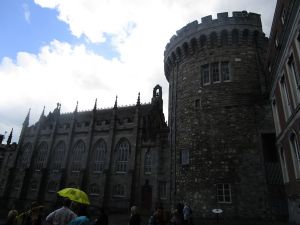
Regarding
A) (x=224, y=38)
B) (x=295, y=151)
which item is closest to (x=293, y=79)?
(x=295, y=151)

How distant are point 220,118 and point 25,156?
4041 cm

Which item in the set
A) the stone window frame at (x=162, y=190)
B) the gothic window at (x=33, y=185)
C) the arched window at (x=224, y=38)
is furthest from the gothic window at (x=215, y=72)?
the gothic window at (x=33, y=185)

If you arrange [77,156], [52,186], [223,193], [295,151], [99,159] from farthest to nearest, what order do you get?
1. [52,186]
2. [77,156]
3. [99,159]
4. [223,193]
5. [295,151]

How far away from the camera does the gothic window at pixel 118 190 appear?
30756 mm

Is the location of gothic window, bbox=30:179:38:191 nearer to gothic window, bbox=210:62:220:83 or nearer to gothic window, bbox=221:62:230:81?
gothic window, bbox=210:62:220:83

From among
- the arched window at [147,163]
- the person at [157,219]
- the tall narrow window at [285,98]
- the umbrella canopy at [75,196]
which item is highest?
the tall narrow window at [285,98]

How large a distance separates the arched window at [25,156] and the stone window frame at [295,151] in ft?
141

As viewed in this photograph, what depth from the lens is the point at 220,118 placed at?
1648 centimetres

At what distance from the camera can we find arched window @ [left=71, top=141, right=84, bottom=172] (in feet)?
123

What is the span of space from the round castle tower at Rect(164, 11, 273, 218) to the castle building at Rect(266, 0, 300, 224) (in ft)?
4.84

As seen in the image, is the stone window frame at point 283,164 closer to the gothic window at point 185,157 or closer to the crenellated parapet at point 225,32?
the gothic window at point 185,157

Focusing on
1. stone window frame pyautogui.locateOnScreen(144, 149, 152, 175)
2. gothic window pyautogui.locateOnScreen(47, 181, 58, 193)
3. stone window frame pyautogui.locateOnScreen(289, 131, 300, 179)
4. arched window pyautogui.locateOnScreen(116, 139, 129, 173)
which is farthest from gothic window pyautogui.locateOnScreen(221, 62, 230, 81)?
gothic window pyautogui.locateOnScreen(47, 181, 58, 193)

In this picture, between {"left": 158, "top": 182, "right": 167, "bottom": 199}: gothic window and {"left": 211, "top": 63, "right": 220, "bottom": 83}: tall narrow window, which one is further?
{"left": 158, "top": 182, "right": 167, "bottom": 199}: gothic window

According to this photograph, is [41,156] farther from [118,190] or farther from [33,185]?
[118,190]
